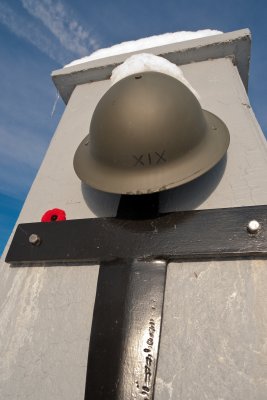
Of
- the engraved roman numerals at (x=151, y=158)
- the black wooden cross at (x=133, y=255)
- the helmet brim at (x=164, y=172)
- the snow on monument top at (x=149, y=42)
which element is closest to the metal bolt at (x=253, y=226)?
the black wooden cross at (x=133, y=255)

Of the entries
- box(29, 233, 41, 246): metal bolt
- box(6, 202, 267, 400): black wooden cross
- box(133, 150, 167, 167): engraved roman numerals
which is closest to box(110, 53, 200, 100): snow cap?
box(133, 150, 167, 167): engraved roman numerals

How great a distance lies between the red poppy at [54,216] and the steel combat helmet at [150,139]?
0.20 m

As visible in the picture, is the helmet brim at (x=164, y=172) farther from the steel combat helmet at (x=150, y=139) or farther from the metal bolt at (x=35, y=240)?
the metal bolt at (x=35, y=240)

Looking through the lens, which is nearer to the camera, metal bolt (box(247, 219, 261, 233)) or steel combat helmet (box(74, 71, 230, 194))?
metal bolt (box(247, 219, 261, 233))

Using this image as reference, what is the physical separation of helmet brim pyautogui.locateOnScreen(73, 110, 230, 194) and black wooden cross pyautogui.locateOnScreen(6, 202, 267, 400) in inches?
3.8

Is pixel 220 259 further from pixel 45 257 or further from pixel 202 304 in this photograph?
pixel 45 257

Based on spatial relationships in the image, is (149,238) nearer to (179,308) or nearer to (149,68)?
(179,308)

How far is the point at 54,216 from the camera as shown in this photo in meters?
1.23

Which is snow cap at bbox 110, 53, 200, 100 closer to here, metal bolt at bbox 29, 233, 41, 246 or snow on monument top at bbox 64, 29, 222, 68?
snow on monument top at bbox 64, 29, 222, 68

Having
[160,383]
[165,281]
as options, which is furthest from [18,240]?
[160,383]

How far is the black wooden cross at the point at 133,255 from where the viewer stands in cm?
81

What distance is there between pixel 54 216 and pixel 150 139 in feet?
1.66

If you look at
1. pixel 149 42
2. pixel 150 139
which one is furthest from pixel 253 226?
pixel 149 42

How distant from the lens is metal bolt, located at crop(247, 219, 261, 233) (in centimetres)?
88
